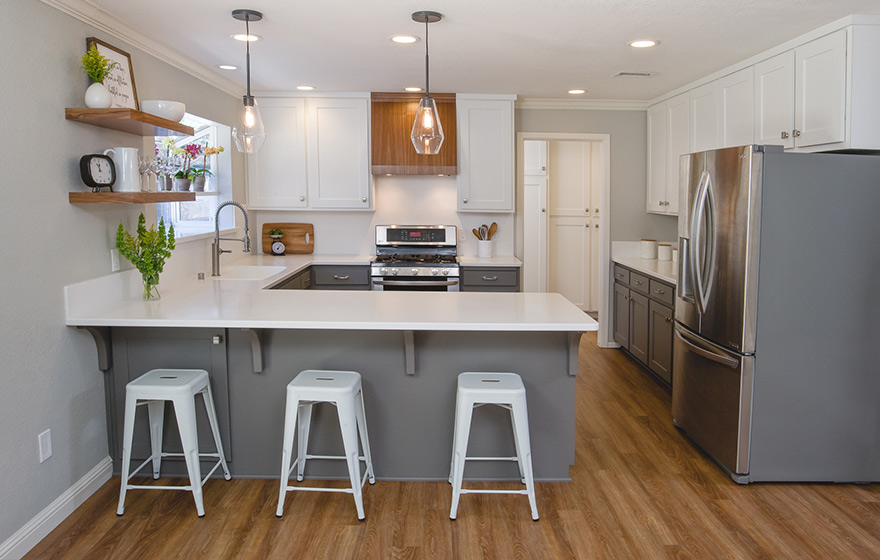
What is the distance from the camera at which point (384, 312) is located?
295 centimetres

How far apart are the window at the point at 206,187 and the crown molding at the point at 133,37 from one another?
0.94 feet

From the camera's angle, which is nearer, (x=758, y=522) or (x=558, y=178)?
(x=758, y=522)

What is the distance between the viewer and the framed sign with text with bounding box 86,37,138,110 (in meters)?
3.04

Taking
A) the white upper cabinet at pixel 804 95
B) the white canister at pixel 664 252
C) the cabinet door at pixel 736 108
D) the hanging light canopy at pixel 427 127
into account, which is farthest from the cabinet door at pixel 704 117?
the hanging light canopy at pixel 427 127

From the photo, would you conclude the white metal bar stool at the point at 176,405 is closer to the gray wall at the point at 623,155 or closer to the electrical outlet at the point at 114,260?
the electrical outlet at the point at 114,260

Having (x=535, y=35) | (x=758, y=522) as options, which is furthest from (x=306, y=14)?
(x=758, y=522)

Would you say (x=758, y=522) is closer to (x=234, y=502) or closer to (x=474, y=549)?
(x=474, y=549)

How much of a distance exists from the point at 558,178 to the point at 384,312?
4.84 meters

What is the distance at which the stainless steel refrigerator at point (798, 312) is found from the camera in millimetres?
3016

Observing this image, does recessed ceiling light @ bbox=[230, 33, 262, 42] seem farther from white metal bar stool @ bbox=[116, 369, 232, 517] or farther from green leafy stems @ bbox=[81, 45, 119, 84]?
white metal bar stool @ bbox=[116, 369, 232, 517]

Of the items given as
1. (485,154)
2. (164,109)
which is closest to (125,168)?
(164,109)

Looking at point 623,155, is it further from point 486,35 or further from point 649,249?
point 486,35

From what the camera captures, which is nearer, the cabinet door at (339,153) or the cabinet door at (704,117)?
the cabinet door at (704,117)

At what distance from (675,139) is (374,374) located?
10.8 feet
